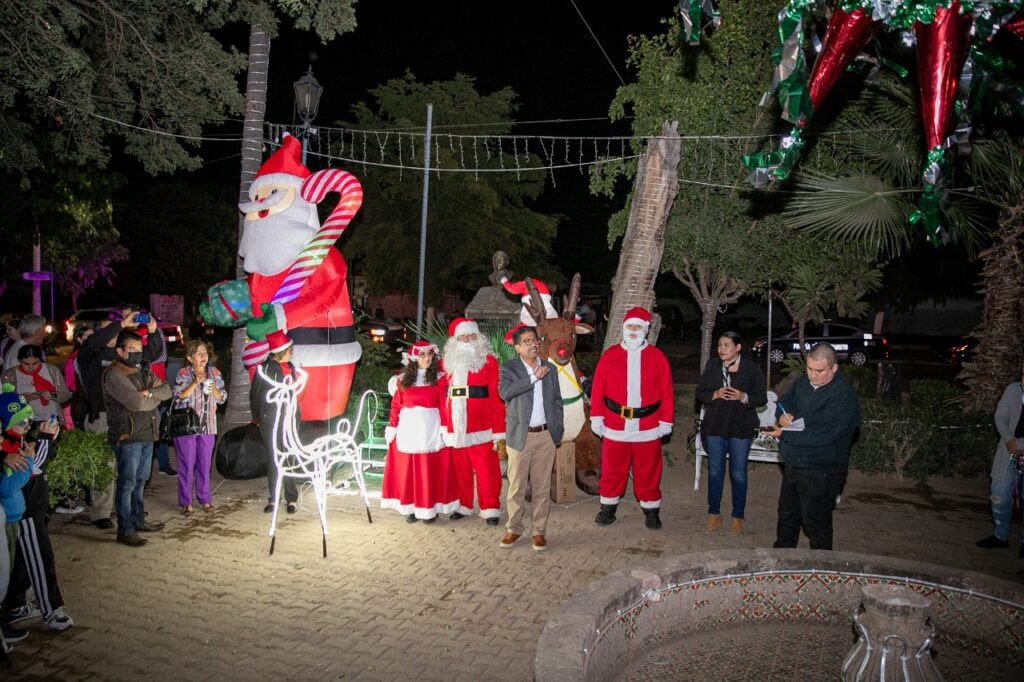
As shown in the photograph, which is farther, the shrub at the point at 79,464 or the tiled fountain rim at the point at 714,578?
the shrub at the point at 79,464

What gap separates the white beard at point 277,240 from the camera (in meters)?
7.71

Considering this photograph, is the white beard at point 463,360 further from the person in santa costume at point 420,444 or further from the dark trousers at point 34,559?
the dark trousers at point 34,559

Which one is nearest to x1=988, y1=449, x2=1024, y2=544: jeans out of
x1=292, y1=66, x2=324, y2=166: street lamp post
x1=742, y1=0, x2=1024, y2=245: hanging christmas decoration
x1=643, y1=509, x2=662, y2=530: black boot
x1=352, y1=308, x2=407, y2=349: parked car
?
x1=643, y1=509, x2=662, y2=530: black boot

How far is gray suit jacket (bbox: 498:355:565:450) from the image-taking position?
6312mm

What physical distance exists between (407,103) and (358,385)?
17137mm

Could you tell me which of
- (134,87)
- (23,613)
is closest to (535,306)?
(23,613)

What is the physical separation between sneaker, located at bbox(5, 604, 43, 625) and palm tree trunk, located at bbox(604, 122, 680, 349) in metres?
6.91

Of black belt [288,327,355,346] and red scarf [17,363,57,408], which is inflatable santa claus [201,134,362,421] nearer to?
black belt [288,327,355,346]

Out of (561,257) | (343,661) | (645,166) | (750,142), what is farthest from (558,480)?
(561,257)

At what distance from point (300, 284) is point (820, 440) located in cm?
502

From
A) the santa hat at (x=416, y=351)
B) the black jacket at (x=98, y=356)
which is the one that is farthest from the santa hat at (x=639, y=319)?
the black jacket at (x=98, y=356)

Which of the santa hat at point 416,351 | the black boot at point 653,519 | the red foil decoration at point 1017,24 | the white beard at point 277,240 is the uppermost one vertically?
the red foil decoration at point 1017,24

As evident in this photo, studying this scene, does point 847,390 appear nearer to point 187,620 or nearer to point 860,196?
point 860,196

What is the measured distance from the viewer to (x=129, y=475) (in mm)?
6273
